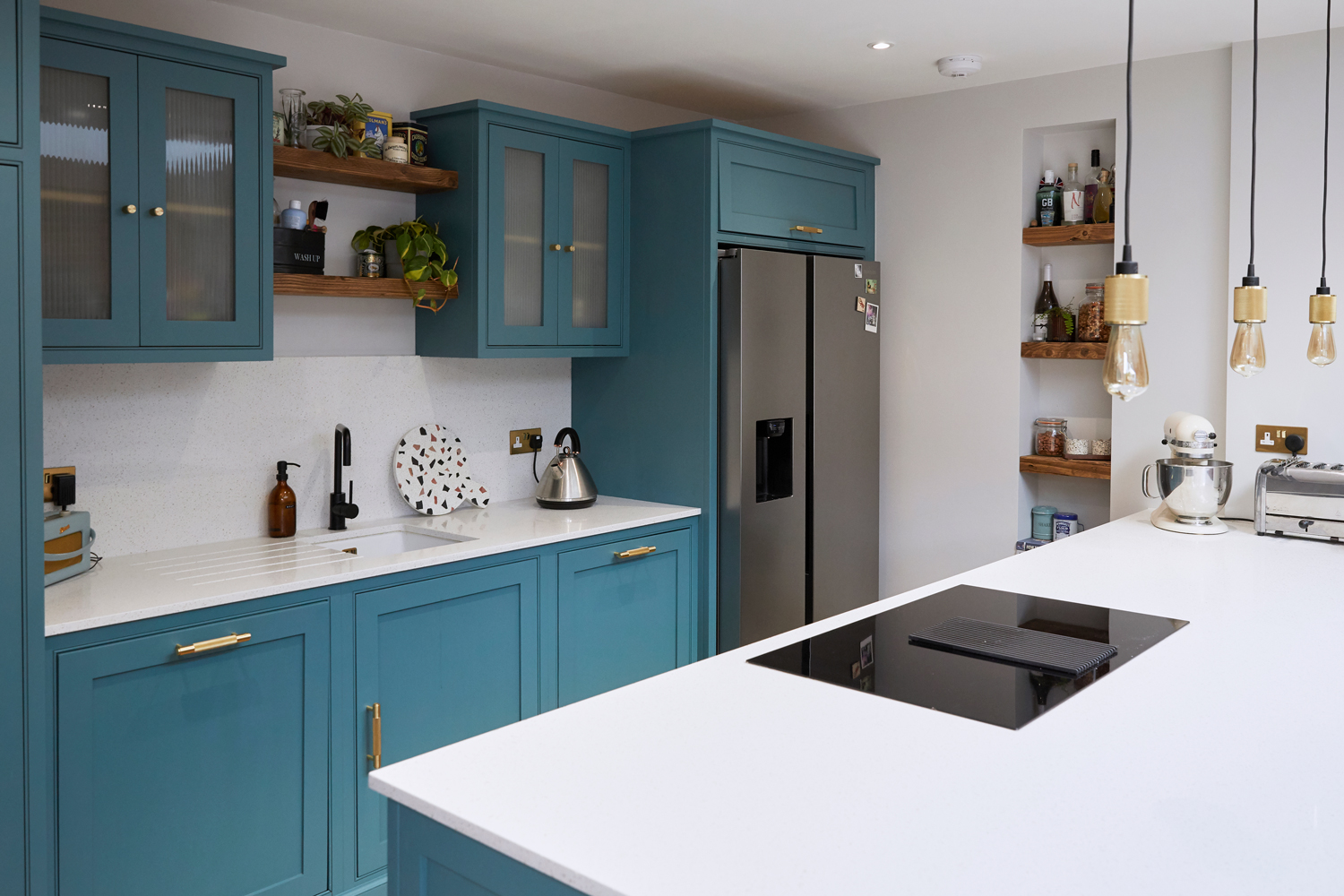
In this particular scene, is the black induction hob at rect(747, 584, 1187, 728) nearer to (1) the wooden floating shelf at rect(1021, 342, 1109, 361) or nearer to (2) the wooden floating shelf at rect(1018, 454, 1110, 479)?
(2) the wooden floating shelf at rect(1018, 454, 1110, 479)

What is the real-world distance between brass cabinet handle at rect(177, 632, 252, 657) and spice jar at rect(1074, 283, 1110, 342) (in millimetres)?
2927

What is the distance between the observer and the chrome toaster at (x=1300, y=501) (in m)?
2.76

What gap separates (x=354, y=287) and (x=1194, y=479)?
8.09 ft

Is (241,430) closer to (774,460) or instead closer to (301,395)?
(301,395)

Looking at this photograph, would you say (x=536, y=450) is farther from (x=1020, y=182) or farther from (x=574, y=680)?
(x=1020, y=182)

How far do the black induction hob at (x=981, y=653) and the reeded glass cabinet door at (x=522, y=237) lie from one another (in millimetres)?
1675

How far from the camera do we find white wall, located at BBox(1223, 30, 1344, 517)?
3.12 metres

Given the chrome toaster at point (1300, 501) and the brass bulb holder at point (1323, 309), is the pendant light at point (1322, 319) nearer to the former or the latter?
the brass bulb holder at point (1323, 309)

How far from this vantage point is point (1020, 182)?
149 inches

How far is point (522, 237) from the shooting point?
334 centimetres

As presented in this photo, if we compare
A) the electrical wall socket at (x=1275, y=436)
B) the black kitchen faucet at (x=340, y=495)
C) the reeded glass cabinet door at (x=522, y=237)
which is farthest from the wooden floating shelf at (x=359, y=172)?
the electrical wall socket at (x=1275, y=436)

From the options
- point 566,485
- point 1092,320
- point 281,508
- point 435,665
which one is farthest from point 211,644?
point 1092,320

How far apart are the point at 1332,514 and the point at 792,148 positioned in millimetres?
2070

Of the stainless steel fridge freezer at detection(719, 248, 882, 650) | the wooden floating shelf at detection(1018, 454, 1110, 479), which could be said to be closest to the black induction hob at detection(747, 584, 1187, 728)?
the stainless steel fridge freezer at detection(719, 248, 882, 650)
